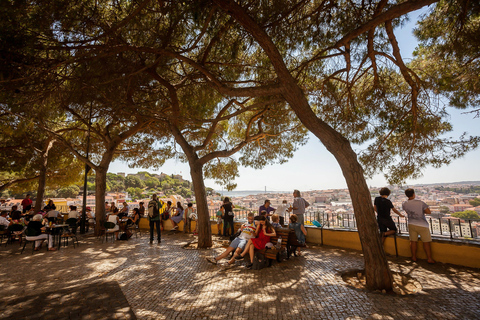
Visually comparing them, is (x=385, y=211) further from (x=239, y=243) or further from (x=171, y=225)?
(x=171, y=225)

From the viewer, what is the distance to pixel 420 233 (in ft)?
19.2

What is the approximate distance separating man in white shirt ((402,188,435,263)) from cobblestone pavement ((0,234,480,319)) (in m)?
0.38

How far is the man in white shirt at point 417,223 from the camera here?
19.0 feet

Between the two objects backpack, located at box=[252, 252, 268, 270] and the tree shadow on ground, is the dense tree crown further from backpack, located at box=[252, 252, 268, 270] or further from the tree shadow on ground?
the tree shadow on ground

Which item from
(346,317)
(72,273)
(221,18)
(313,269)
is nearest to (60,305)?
(72,273)

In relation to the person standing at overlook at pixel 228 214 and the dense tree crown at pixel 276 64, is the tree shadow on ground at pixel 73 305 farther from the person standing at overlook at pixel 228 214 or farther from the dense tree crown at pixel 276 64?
the person standing at overlook at pixel 228 214

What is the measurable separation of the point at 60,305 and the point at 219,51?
6408mm

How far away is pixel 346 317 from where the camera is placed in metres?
3.32

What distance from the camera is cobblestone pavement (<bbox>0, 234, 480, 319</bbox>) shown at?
3.49 m

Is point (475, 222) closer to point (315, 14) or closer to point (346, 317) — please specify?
point (346, 317)

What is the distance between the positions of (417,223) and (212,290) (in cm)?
485

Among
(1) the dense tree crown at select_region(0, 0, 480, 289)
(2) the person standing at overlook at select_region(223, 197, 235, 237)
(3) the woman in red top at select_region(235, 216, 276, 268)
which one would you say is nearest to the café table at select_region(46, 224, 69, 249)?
(1) the dense tree crown at select_region(0, 0, 480, 289)

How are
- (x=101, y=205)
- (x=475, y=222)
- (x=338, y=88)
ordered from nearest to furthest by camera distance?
(x=475, y=222)
(x=338, y=88)
(x=101, y=205)

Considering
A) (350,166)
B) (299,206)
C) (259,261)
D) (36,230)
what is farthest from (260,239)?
(36,230)
